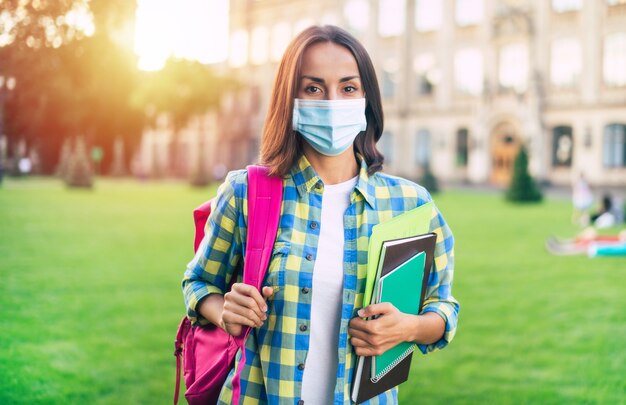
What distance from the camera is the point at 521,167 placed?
22.8m

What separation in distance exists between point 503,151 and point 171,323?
2878cm

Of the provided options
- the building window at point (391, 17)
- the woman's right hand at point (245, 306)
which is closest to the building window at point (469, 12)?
the building window at point (391, 17)

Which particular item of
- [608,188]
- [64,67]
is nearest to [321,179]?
[64,67]

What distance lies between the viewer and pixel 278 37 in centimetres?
4259

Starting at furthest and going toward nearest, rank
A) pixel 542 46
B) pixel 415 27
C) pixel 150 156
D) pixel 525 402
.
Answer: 1. pixel 150 156
2. pixel 415 27
3. pixel 542 46
4. pixel 525 402

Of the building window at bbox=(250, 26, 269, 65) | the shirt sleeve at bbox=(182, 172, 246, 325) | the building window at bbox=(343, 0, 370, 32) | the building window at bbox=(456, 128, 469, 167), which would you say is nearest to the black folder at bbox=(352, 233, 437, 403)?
the shirt sleeve at bbox=(182, 172, 246, 325)

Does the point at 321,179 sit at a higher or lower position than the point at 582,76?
lower

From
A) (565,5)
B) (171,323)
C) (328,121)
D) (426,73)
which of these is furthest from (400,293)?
(426,73)

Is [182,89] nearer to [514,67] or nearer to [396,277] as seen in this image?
[514,67]

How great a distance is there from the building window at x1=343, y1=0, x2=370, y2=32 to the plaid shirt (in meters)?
37.6

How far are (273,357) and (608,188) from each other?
1192 inches

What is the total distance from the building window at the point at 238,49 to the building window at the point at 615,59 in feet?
76.0

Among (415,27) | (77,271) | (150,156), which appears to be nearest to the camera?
(77,271)

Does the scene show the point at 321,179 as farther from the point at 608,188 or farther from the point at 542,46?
the point at 542,46
